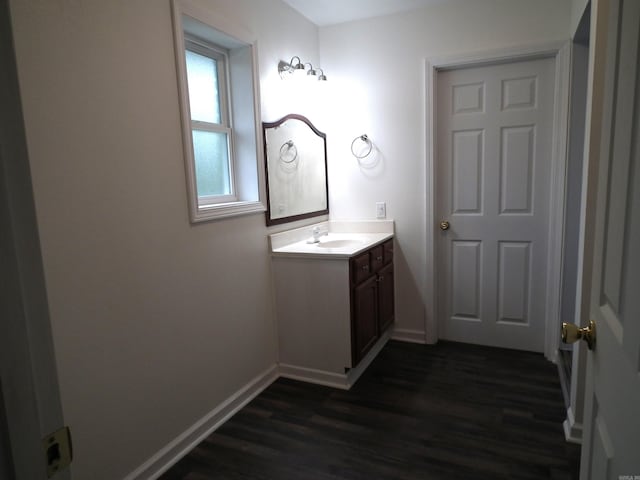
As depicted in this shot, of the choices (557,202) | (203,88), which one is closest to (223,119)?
(203,88)

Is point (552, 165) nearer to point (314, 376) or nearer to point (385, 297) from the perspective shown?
point (385, 297)

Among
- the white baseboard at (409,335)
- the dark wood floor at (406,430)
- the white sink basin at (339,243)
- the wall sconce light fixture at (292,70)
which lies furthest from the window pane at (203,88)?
the white baseboard at (409,335)

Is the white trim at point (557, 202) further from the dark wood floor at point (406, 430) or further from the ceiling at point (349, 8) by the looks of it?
the ceiling at point (349, 8)

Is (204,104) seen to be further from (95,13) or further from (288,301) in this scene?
(288,301)

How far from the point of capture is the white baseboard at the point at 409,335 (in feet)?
11.0

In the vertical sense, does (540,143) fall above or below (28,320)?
above

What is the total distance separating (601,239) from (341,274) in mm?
1771

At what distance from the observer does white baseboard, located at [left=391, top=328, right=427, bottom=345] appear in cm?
336

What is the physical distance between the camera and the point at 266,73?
2.67 metres

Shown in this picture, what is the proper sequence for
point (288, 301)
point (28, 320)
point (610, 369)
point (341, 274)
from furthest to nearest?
point (288, 301), point (341, 274), point (610, 369), point (28, 320)

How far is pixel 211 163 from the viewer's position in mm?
2457

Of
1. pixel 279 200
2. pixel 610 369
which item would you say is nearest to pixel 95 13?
pixel 279 200

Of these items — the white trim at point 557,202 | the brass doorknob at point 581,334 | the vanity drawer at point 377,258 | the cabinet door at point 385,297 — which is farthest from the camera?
the cabinet door at point 385,297

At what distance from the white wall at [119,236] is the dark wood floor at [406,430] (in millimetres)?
295
